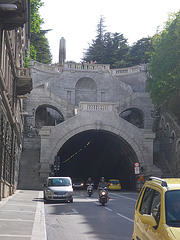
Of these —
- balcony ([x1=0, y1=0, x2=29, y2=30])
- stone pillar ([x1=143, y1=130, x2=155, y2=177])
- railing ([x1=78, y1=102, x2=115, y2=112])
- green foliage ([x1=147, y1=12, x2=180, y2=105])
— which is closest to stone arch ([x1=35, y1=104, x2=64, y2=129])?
railing ([x1=78, y1=102, x2=115, y2=112])

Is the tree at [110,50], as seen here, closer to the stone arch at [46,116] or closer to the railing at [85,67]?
the railing at [85,67]

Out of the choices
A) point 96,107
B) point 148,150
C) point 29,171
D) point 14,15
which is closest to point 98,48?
point 96,107

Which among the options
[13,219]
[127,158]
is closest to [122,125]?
[127,158]

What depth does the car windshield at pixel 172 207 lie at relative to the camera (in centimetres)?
522

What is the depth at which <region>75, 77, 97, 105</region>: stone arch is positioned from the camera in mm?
61594

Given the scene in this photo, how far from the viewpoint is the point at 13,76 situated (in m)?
27.4

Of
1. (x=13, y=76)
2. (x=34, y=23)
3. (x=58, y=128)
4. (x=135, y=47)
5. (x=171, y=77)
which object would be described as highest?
(x=135, y=47)

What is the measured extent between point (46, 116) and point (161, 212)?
174ft

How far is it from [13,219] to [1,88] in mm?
6852

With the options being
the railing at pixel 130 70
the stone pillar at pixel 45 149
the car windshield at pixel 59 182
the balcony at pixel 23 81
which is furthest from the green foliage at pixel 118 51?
the car windshield at pixel 59 182

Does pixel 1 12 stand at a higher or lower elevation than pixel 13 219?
higher

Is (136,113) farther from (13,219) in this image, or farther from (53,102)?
(13,219)

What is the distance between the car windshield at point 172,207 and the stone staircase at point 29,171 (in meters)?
34.8

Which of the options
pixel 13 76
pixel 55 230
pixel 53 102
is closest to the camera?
pixel 55 230
